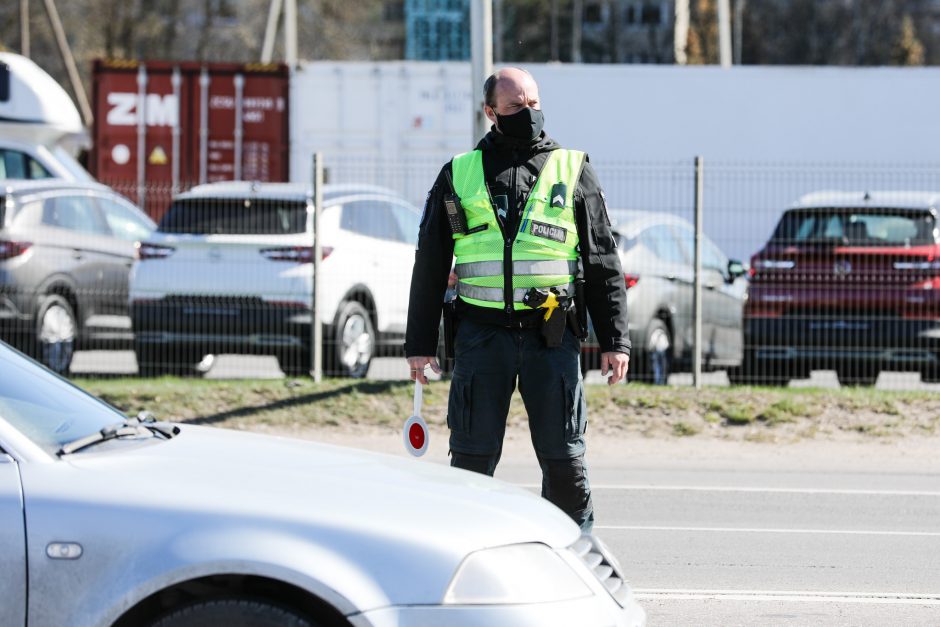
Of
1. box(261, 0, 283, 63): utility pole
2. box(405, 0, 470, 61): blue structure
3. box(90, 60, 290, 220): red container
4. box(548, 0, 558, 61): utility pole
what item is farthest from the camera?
box(405, 0, 470, 61): blue structure

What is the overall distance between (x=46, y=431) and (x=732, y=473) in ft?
22.4

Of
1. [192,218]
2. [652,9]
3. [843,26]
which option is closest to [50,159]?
[192,218]

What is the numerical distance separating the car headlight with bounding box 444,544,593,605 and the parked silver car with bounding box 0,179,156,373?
32.6 ft

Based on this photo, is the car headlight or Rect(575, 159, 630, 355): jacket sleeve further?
Rect(575, 159, 630, 355): jacket sleeve

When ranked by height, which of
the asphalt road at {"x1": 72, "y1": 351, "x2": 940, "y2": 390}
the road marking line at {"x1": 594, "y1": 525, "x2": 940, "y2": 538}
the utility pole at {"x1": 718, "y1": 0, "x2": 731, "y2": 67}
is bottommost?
the road marking line at {"x1": 594, "y1": 525, "x2": 940, "y2": 538}

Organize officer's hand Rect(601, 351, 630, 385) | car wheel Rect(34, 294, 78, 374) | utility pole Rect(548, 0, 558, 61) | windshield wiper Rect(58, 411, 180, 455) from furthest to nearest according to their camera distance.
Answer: utility pole Rect(548, 0, 558, 61) < car wheel Rect(34, 294, 78, 374) < officer's hand Rect(601, 351, 630, 385) < windshield wiper Rect(58, 411, 180, 455)

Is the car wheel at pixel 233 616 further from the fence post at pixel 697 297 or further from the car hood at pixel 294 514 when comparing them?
the fence post at pixel 697 297

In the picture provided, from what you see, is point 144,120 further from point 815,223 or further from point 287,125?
point 815,223

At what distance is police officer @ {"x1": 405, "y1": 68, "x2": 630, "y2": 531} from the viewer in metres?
5.29

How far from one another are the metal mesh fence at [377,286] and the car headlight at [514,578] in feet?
28.9

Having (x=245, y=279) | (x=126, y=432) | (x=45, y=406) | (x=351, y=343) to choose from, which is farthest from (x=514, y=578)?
(x=351, y=343)

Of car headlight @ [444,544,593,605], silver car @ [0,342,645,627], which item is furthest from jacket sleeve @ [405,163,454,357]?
car headlight @ [444,544,593,605]

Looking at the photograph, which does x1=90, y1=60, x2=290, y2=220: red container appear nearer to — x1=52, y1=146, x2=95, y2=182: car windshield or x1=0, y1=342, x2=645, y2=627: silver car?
x1=52, y1=146, x2=95, y2=182: car windshield

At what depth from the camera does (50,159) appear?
16.6 metres
